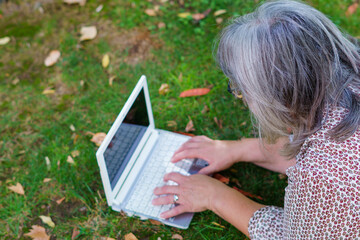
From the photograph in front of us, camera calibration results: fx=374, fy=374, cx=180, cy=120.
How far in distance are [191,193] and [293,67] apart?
3.64ft

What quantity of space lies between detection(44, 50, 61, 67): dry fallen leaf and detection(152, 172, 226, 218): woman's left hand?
77.3 inches

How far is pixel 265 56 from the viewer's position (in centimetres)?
159

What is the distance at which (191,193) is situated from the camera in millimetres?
2340

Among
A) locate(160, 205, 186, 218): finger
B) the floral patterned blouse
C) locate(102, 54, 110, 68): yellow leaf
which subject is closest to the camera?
the floral patterned blouse

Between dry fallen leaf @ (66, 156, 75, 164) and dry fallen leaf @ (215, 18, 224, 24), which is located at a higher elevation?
dry fallen leaf @ (215, 18, 224, 24)

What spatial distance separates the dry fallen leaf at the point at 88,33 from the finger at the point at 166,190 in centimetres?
204

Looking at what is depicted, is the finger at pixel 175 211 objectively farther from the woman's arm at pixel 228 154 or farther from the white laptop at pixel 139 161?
the woman's arm at pixel 228 154

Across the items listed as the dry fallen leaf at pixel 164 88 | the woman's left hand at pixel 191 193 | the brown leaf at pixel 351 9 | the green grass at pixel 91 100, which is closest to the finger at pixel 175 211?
the woman's left hand at pixel 191 193

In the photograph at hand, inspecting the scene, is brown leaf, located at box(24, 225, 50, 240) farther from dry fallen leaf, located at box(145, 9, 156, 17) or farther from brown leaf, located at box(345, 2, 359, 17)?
brown leaf, located at box(345, 2, 359, 17)

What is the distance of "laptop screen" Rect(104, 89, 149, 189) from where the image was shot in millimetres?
2171

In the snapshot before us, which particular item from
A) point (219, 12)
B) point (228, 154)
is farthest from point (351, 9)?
point (228, 154)

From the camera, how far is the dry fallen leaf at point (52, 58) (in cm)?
369

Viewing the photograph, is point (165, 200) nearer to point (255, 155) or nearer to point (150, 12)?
point (255, 155)

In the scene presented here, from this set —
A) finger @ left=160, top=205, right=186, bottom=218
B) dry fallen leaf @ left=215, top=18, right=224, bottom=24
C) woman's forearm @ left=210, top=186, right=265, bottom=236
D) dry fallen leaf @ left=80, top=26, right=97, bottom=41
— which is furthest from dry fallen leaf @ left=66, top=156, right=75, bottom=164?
dry fallen leaf @ left=215, top=18, right=224, bottom=24
